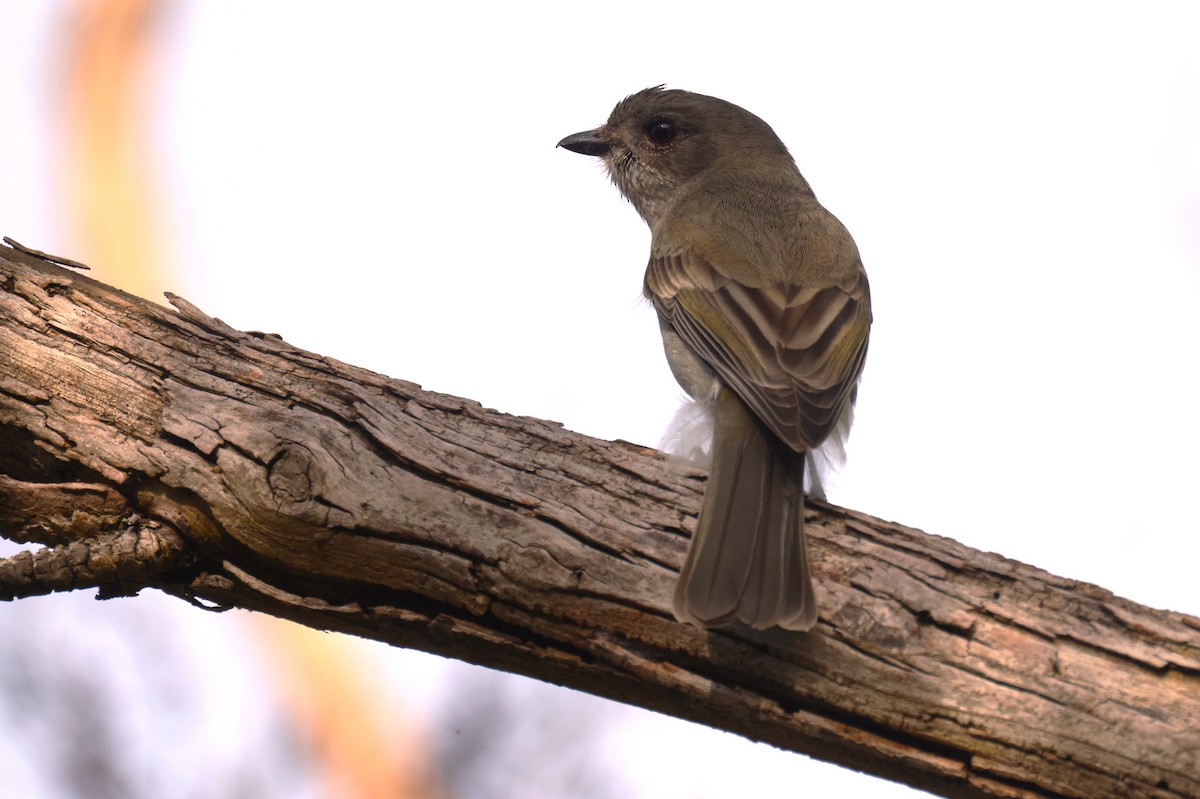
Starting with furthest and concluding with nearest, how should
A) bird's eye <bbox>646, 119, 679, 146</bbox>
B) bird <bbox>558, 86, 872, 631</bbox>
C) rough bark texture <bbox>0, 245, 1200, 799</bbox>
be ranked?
bird's eye <bbox>646, 119, 679, 146</bbox>, bird <bbox>558, 86, 872, 631</bbox>, rough bark texture <bbox>0, 245, 1200, 799</bbox>

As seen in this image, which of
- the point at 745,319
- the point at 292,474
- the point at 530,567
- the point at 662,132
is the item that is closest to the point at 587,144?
the point at 662,132

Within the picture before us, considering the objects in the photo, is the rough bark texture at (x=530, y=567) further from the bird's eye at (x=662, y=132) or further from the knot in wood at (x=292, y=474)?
the bird's eye at (x=662, y=132)

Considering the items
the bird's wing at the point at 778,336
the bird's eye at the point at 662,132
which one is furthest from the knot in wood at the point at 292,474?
the bird's eye at the point at 662,132

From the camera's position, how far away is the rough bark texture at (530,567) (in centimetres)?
302

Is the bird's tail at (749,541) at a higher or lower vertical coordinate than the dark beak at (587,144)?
lower

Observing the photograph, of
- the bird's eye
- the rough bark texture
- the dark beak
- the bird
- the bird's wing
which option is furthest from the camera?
the dark beak

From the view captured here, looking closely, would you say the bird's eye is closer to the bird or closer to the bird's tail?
the bird

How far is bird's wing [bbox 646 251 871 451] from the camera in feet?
12.5

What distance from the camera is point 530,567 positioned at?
10.6ft

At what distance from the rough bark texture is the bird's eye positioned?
299cm

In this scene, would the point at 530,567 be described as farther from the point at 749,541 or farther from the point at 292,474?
the point at 292,474

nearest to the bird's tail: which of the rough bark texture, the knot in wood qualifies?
the rough bark texture

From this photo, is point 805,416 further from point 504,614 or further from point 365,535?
point 365,535

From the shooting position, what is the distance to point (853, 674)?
309 cm
